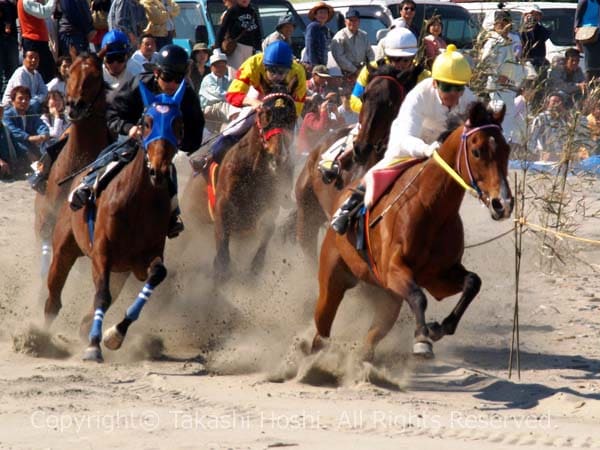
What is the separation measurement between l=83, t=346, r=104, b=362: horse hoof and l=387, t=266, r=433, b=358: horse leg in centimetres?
236

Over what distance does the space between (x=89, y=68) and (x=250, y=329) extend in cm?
268

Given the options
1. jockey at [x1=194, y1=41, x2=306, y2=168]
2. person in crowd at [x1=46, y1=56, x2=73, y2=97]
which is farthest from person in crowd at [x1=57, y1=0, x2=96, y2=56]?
jockey at [x1=194, y1=41, x2=306, y2=168]

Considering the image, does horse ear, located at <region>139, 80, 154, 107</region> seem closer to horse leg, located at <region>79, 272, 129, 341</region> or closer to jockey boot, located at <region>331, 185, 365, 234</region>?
horse leg, located at <region>79, 272, 129, 341</region>

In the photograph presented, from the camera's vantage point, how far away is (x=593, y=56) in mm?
17406

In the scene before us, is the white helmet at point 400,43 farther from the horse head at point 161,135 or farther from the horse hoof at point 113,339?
the horse hoof at point 113,339

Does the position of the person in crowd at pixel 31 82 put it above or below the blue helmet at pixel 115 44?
below

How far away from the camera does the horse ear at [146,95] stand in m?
9.95

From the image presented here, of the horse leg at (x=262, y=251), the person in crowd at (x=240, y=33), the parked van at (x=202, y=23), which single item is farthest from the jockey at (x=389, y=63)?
the parked van at (x=202, y=23)

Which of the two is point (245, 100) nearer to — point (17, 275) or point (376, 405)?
point (17, 275)

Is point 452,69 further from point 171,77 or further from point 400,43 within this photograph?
point 171,77

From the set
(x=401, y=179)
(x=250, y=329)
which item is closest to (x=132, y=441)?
(x=401, y=179)

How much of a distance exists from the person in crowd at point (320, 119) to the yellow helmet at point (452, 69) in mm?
7835

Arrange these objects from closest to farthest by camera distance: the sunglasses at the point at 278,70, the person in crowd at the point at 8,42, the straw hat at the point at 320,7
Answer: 1. the sunglasses at the point at 278,70
2. the person in crowd at the point at 8,42
3. the straw hat at the point at 320,7

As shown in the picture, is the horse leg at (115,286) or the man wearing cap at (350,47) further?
the man wearing cap at (350,47)
